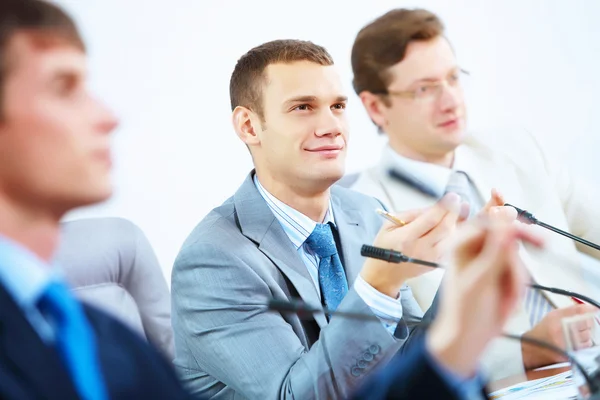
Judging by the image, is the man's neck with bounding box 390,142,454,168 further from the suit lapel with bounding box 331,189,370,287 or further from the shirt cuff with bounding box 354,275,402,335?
the shirt cuff with bounding box 354,275,402,335

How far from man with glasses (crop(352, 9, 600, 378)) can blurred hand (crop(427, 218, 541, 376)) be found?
1.50 m

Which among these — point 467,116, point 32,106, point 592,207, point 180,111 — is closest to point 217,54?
point 180,111

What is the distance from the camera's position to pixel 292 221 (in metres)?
1.68

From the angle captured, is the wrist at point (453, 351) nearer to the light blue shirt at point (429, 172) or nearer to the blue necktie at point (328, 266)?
the blue necktie at point (328, 266)

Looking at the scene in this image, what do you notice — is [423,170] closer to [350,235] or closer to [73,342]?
[350,235]

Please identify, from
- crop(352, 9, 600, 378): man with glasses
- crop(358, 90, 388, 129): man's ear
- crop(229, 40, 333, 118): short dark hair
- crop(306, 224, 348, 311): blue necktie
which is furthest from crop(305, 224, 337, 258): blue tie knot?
crop(358, 90, 388, 129): man's ear

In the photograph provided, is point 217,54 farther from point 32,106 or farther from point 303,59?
point 32,106

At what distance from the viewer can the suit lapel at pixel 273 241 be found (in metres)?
1.58

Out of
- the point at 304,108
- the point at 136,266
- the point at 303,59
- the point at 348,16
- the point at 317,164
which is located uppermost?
the point at 348,16

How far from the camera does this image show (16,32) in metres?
0.70

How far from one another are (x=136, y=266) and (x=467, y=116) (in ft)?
3.79

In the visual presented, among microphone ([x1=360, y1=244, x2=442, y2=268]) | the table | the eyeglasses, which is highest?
the eyeglasses

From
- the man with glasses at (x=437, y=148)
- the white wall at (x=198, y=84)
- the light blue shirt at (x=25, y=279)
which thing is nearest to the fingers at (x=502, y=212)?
the man with glasses at (x=437, y=148)

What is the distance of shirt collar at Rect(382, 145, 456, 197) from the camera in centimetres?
225
